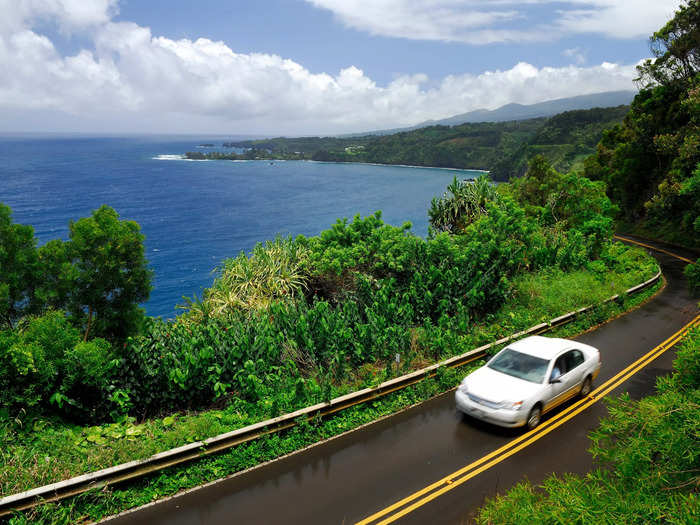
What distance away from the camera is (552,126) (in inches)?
5915

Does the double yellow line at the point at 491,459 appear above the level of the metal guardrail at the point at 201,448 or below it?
below

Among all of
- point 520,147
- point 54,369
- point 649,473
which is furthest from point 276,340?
point 520,147

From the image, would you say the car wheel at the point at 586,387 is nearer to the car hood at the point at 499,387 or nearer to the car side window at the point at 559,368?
the car side window at the point at 559,368

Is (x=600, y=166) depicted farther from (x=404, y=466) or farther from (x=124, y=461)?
(x=124, y=461)

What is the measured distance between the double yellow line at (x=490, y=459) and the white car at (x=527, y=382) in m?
0.25

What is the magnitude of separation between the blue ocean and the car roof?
30.9 meters

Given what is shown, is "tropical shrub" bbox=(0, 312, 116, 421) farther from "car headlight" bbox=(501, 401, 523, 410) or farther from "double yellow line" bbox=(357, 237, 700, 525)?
"car headlight" bbox=(501, 401, 523, 410)

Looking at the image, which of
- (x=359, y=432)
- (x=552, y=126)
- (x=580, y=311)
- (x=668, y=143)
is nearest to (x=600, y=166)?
(x=668, y=143)

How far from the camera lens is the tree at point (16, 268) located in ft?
27.5

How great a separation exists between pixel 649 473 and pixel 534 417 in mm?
6528

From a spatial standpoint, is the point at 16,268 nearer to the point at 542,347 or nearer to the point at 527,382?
the point at 527,382

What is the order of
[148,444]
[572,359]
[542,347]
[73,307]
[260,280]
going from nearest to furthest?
[148,444] < [73,307] < [572,359] < [542,347] < [260,280]

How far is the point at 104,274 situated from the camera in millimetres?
8727

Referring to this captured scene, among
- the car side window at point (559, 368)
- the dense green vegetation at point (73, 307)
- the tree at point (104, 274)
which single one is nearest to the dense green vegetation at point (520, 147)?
the car side window at point (559, 368)
